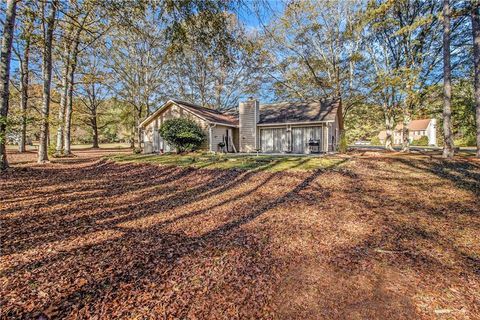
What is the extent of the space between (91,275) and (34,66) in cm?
2431

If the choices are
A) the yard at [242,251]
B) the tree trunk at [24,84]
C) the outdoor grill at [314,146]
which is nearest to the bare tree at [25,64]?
the tree trunk at [24,84]

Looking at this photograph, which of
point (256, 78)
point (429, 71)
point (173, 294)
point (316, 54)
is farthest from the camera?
point (256, 78)

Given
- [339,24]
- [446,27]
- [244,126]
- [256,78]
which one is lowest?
[244,126]

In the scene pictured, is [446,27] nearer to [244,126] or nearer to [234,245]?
[244,126]

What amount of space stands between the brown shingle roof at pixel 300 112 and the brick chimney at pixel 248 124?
2.55 feet

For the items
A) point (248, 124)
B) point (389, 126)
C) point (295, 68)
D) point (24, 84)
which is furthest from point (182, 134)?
point (389, 126)

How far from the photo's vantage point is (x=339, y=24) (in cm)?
2141

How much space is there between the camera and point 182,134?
16.9 m

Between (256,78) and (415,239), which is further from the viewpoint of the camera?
(256,78)

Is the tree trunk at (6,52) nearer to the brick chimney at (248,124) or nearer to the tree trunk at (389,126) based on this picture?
the brick chimney at (248,124)

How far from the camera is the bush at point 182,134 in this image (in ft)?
56.2

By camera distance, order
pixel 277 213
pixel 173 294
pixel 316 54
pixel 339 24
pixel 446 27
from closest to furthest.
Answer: pixel 173 294 → pixel 277 213 → pixel 446 27 → pixel 339 24 → pixel 316 54

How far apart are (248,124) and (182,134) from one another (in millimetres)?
5684

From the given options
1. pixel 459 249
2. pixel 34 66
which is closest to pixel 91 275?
pixel 459 249
